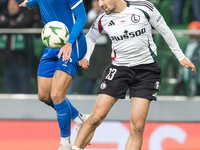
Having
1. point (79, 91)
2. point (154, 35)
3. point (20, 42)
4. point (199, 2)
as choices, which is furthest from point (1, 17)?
point (199, 2)

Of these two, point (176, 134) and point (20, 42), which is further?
point (20, 42)

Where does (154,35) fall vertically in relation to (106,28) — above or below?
below

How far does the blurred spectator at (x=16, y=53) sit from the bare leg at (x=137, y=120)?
138 inches

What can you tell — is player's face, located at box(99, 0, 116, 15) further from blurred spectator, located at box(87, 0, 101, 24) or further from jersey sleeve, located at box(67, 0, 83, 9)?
blurred spectator, located at box(87, 0, 101, 24)

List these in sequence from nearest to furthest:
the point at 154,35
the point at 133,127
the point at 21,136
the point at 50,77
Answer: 1. the point at 133,127
2. the point at 50,77
3. the point at 21,136
4. the point at 154,35

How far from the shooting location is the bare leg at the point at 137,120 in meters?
5.16

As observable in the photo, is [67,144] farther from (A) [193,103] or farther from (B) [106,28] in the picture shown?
(A) [193,103]

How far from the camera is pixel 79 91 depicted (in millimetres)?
8383

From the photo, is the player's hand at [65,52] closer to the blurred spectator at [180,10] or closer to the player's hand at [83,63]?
the player's hand at [83,63]

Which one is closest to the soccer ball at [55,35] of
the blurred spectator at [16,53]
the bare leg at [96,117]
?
the bare leg at [96,117]

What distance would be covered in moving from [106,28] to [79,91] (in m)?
3.21

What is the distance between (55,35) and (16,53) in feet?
10.6

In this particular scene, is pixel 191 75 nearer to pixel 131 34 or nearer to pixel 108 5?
pixel 131 34

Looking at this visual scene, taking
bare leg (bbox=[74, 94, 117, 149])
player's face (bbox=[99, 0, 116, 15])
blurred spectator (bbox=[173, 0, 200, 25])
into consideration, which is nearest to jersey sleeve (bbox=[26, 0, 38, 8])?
player's face (bbox=[99, 0, 116, 15])
